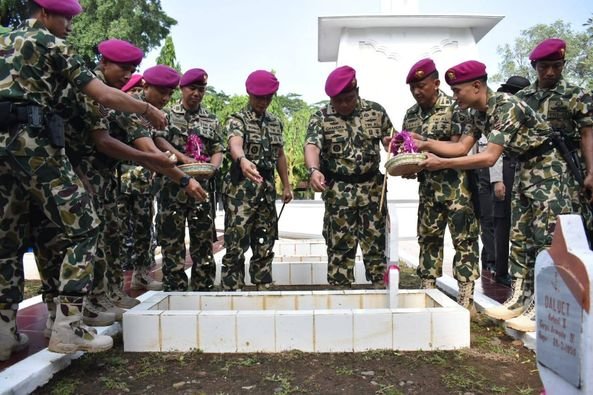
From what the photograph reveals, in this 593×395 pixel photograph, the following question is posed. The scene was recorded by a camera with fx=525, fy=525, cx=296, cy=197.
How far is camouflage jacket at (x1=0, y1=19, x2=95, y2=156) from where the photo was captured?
2.69 metres

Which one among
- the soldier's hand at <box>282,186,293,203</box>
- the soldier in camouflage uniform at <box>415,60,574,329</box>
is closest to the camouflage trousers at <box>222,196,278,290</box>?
the soldier's hand at <box>282,186,293,203</box>

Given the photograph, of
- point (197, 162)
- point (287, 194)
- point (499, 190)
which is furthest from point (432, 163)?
point (499, 190)

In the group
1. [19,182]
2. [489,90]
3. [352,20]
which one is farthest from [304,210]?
[19,182]

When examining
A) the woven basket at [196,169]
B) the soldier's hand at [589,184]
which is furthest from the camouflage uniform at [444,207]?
the woven basket at [196,169]

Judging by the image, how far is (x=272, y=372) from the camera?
9.39ft

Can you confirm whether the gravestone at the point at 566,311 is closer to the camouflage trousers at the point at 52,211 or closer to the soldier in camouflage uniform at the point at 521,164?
the soldier in camouflage uniform at the point at 521,164

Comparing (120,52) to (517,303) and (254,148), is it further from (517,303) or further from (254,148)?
(517,303)

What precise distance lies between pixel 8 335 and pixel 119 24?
20.5 metres

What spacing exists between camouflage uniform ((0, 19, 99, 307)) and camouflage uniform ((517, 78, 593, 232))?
3.04 metres

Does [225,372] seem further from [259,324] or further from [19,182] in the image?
Answer: [19,182]

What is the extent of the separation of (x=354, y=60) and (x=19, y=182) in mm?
10312

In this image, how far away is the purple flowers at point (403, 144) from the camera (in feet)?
→ 12.0

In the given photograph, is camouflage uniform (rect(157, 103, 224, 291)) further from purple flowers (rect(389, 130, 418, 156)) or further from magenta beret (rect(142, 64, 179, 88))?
purple flowers (rect(389, 130, 418, 156))

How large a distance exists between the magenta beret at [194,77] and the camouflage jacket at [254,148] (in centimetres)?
40
